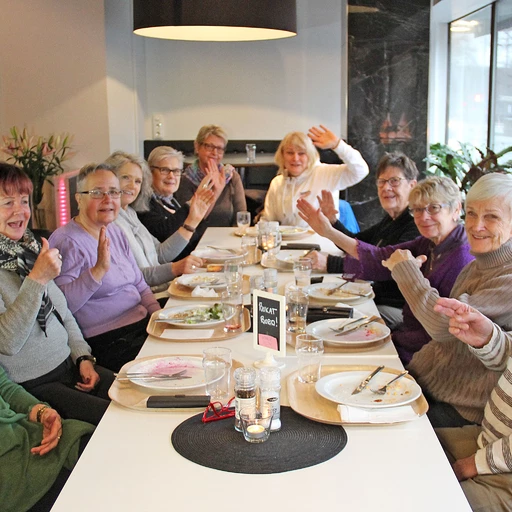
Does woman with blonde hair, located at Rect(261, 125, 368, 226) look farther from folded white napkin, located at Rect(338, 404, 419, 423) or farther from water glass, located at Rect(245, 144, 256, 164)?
folded white napkin, located at Rect(338, 404, 419, 423)

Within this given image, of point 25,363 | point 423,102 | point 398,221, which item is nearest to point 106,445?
point 25,363

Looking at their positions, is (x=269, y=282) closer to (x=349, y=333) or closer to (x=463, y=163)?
(x=349, y=333)

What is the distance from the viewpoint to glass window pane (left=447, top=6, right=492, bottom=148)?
6.25 meters

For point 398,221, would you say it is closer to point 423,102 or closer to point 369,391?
point 369,391

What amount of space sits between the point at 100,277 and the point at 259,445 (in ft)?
4.35

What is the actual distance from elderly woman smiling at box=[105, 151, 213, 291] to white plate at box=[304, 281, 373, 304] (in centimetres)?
70

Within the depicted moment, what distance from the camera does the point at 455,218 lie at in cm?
272

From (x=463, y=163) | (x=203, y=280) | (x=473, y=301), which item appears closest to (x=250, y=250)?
(x=203, y=280)

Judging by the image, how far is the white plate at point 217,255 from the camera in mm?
3531

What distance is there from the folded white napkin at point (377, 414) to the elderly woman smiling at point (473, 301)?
46 cm

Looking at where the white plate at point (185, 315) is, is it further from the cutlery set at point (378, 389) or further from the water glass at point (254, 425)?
the water glass at point (254, 425)

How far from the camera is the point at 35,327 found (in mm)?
2326

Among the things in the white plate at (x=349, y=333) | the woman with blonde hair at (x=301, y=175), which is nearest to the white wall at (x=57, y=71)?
the woman with blonde hair at (x=301, y=175)

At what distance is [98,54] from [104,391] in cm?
442
